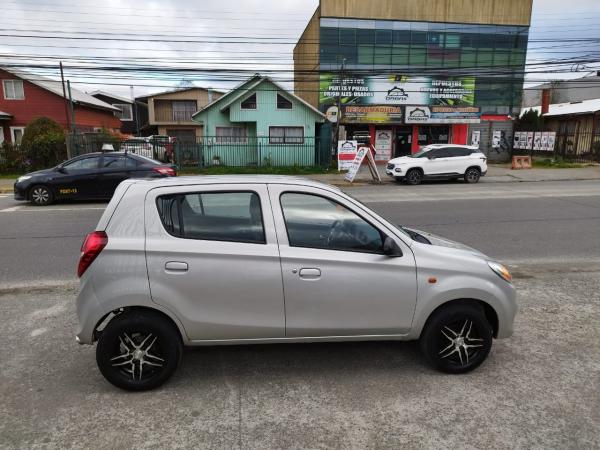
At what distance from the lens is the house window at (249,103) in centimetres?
2769

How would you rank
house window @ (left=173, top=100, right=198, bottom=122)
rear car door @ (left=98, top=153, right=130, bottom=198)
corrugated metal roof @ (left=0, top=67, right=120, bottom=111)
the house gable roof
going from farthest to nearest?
house window @ (left=173, top=100, right=198, bottom=122) → corrugated metal roof @ (left=0, top=67, right=120, bottom=111) → the house gable roof → rear car door @ (left=98, top=153, right=130, bottom=198)

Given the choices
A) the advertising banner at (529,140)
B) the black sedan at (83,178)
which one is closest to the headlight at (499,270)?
the black sedan at (83,178)

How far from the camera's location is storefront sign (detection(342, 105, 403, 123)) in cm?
2870

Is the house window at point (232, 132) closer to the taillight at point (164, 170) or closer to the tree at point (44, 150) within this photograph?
the tree at point (44, 150)

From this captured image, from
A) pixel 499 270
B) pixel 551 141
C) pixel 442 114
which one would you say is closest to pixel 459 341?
pixel 499 270

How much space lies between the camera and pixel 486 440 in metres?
2.82

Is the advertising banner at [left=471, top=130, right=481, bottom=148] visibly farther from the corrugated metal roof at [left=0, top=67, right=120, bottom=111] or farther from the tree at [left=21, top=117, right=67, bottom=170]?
the corrugated metal roof at [left=0, top=67, right=120, bottom=111]

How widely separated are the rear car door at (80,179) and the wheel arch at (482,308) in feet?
40.2

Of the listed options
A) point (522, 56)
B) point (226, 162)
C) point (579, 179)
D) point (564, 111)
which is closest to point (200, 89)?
point (226, 162)

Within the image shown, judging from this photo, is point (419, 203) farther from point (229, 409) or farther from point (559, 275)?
point (229, 409)

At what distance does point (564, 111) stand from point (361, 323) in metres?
37.5

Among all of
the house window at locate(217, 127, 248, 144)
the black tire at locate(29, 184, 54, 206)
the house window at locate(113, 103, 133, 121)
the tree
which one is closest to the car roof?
the black tire at locate(29, 184, 54, 206)

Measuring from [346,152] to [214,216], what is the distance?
19.1 m

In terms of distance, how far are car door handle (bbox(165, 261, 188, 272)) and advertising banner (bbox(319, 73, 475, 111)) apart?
27.0m
